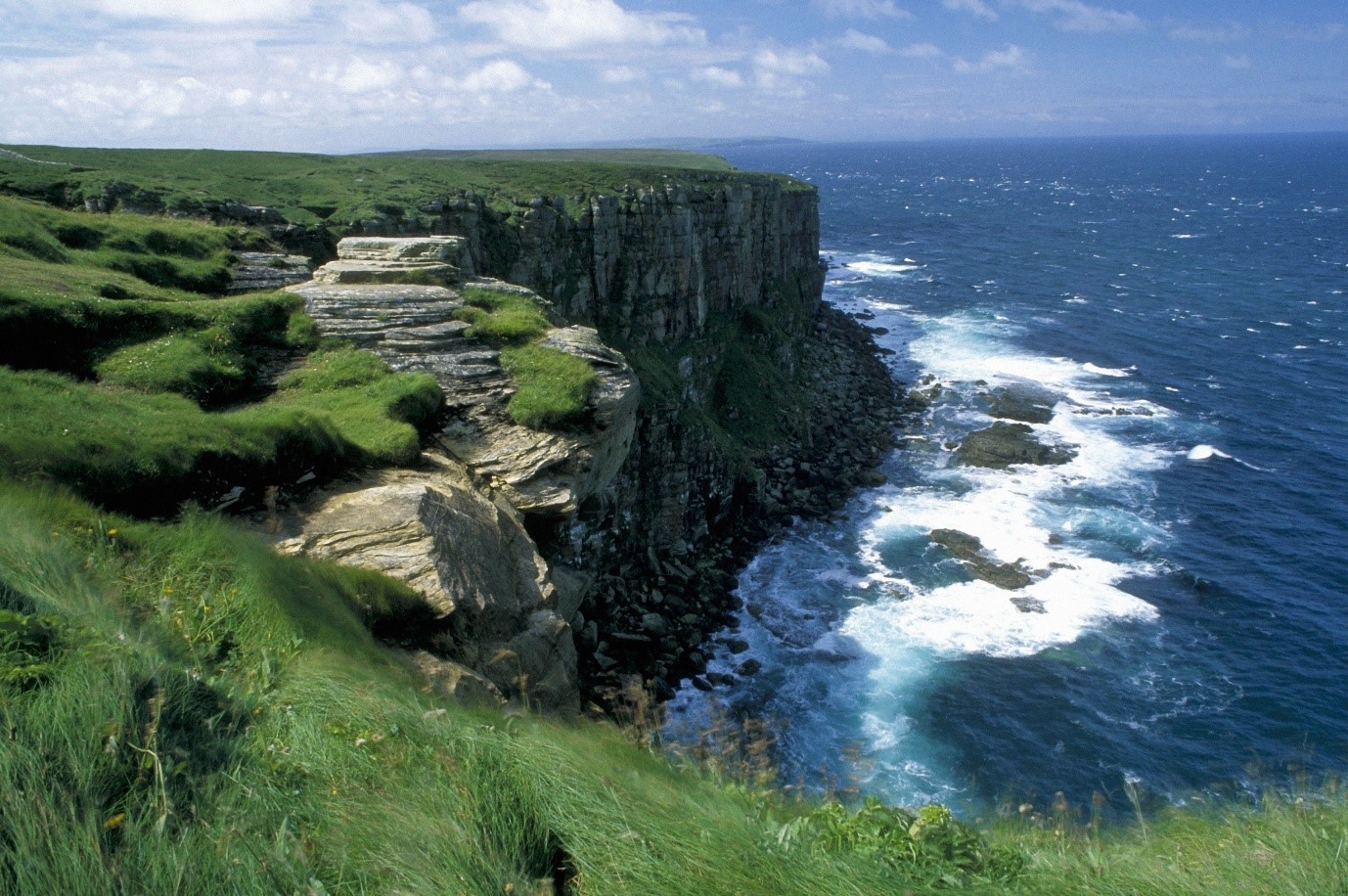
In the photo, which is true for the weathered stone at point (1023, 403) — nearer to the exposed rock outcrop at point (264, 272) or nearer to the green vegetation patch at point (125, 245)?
the exposed rock outcrop at point (264, 272)

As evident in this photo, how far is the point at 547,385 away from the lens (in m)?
19.5

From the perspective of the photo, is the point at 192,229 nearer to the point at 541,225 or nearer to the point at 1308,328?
the point at 541,225

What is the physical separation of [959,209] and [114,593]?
570 ft

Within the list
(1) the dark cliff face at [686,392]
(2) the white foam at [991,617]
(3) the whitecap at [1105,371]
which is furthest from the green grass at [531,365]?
(3) the whitecap at [1105,371]

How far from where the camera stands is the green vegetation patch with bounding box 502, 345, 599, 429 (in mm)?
18828

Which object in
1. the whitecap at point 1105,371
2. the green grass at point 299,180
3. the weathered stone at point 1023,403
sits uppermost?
the green grass at point 299,180

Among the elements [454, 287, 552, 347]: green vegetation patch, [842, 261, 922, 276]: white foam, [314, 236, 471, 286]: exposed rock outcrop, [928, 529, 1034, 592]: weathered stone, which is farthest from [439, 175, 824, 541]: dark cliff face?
[842, 261, 922, 276]: white foam

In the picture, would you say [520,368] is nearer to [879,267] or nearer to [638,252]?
[638,252]

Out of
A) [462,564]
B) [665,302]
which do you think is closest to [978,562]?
[665,302]

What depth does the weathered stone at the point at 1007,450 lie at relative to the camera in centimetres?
4906

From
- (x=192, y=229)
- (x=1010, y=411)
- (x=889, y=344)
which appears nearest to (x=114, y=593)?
(x=192, y=229)

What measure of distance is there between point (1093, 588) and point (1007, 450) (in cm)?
1536

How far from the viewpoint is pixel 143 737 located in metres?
5.15

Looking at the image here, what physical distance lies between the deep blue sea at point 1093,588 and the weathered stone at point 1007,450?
3.64ft
